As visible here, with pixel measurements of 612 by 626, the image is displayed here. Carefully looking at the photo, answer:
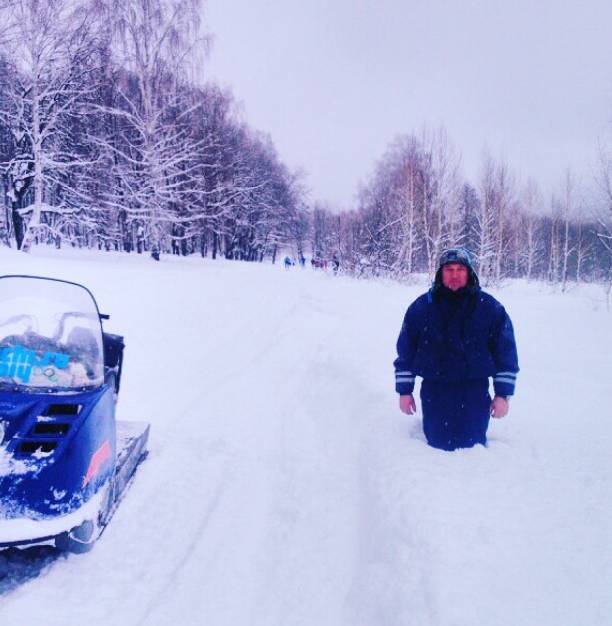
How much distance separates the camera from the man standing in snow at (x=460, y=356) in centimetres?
329

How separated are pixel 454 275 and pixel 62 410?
281cm

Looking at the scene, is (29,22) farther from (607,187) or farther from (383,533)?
(607,187)

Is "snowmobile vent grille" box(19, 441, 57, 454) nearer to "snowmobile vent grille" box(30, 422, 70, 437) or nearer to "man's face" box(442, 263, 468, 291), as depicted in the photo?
"snowmobile vent grille" box(30, 422, 70, 437)

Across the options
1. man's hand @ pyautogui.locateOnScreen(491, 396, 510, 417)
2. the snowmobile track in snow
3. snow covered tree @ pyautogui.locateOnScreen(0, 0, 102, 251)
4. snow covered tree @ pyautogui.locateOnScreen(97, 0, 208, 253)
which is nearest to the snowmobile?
the snowmobile track in snow

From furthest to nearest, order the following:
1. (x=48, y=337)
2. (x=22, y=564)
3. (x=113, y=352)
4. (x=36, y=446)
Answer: (x=113, y=352)
(x=48, y=337)
(x=22, y=564)
(x=36, y=446)

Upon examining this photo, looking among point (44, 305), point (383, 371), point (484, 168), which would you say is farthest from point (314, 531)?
point (484, 168)

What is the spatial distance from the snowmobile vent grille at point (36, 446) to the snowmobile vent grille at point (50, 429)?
0.15 feet

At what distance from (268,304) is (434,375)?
1060 cm

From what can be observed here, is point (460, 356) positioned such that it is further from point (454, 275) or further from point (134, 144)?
point (134, 144)

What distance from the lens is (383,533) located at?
2863mm

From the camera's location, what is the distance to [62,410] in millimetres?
2662

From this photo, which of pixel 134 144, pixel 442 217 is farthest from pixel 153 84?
pixel 442 217

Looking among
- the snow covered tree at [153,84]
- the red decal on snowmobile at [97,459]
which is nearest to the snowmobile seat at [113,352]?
the red decal on snowmobile at [97,459]

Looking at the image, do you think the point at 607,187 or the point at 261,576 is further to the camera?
the point at 607,187
